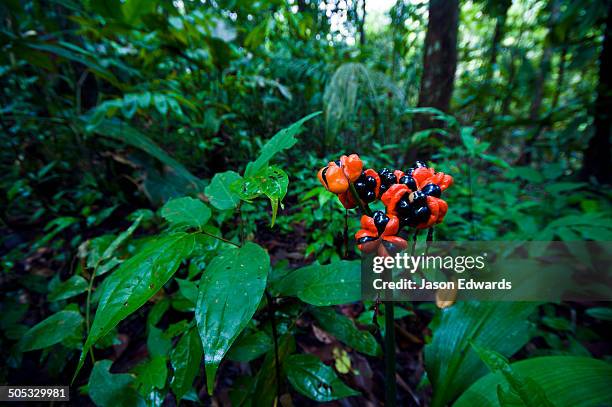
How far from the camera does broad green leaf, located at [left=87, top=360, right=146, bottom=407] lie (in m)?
0.65

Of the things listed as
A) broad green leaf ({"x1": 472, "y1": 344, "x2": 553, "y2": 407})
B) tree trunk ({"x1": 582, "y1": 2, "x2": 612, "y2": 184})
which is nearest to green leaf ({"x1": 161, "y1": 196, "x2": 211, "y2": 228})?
broad green leaf ({"x1": 472, "y1": 344, "x2": 553, "y2": 407})

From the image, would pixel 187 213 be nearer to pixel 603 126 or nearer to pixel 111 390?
pixel 111 390

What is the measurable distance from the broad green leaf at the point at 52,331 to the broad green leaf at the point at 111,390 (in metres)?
0.16

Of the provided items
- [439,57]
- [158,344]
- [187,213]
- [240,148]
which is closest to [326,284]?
[187,213]

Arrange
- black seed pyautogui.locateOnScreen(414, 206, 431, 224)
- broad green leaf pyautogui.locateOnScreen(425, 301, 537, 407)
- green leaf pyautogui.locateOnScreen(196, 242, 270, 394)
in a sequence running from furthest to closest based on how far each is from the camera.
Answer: broad green leaf pyautogui.locateOnScreen(425, 301, 537, 407) → black seed pyautogui.locateOnScreen(414, 206, 431, 224) → green leaf pyautogui.locateOnScreen(196, 242, 270, 394)

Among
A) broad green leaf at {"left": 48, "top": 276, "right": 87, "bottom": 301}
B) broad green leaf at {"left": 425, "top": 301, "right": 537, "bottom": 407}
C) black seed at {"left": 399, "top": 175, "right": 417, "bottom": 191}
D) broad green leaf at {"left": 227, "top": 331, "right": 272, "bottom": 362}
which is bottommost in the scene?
broad green leaf at {"left": 425, "top": 301, "right": 537, "bottom": 407}

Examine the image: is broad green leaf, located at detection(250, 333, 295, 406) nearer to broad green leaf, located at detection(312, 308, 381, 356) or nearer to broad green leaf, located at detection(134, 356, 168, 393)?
broad green leaf, located at detection(312, 308, 381, 356)

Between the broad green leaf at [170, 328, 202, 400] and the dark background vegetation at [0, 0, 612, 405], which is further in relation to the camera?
the dark background vegetation at [0, 0, 612, 405]

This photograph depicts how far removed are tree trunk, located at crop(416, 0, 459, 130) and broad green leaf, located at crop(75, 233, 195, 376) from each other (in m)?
2.77

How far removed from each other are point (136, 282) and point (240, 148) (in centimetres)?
190

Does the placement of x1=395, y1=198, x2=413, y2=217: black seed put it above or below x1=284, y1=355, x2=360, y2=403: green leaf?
above

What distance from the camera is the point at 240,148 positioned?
2.23 meters

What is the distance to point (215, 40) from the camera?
85.4 inches

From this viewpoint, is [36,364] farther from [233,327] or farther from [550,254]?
[550,254]
